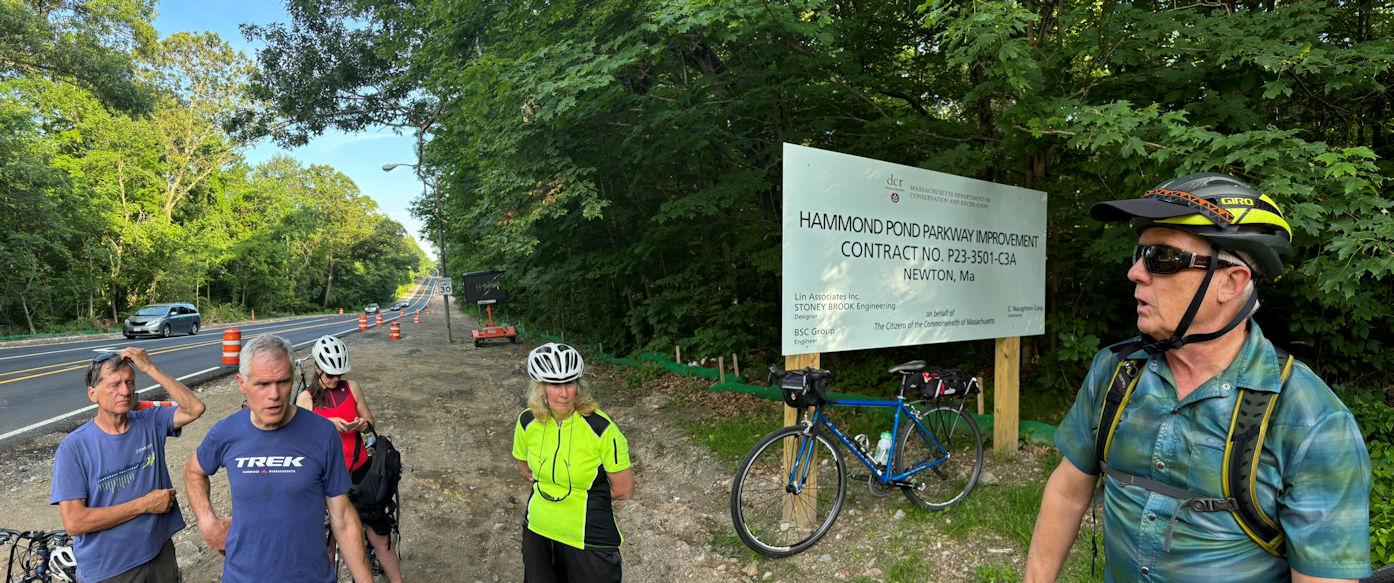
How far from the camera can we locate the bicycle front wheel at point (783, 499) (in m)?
4.16

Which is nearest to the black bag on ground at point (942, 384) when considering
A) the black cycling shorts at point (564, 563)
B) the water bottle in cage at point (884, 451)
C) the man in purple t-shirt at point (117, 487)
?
the water bottle in cage at point (884, 451)

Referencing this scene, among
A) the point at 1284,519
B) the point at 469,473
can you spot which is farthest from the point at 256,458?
the point at 469,473

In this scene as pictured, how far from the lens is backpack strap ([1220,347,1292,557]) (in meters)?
1.25

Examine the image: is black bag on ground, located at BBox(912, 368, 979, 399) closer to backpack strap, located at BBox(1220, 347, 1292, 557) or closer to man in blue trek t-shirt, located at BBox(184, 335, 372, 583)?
backpack strap, located at BBox(1220, 347, 1292, 557)

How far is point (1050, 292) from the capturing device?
21.3ft

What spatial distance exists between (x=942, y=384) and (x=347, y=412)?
430 centimetres

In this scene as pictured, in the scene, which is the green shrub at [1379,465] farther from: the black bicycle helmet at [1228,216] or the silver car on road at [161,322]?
the silver car on road at [161,322]

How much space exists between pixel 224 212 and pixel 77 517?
58.2 meters

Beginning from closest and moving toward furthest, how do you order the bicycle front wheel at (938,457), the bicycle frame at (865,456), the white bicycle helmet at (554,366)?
the white bicycle helmet at (554,366) < the bicycle frame at (865,456) < the bicycle front wheel at (938,457)

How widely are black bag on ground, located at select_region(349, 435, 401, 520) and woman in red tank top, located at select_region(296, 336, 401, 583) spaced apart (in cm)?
9

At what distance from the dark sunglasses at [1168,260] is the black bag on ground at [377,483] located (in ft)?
12.5

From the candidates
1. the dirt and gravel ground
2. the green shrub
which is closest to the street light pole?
the dirt and gravel ground

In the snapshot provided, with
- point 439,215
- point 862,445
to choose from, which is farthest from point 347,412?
point 439,215

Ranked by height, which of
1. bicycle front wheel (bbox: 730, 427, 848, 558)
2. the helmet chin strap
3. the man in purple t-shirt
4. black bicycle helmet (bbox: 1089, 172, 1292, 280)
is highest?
black bicycle helmet (bbox: 1089, 172, 1292, 280)
